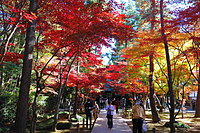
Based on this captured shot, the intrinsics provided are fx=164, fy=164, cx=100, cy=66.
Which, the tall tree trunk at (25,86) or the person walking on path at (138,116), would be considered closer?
the tall tree trunk at (25,86)

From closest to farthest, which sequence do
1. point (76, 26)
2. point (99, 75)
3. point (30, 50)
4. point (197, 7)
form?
point (30, 50), point (197, 7), point (76, 26), point (99, 75)

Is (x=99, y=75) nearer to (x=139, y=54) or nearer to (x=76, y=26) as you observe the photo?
(x=139, y=54)

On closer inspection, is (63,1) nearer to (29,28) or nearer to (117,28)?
(29,28)

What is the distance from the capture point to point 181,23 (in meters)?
7.25

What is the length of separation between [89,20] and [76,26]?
0.64 meters

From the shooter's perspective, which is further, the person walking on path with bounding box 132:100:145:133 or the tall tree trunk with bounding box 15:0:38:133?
the person walking on path with bounding box 132:100:145:133

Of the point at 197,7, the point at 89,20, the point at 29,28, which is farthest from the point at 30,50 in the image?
the point at 197,7

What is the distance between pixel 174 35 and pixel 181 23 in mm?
1294

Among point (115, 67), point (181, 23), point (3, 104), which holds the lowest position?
point (3, 104)

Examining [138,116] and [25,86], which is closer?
[25,86]

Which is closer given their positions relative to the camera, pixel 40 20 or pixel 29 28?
pixel 29 28

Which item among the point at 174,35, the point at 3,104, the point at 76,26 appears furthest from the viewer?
the point at 3,104

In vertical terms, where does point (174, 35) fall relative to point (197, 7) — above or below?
below

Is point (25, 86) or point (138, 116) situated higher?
point (25, 86)
